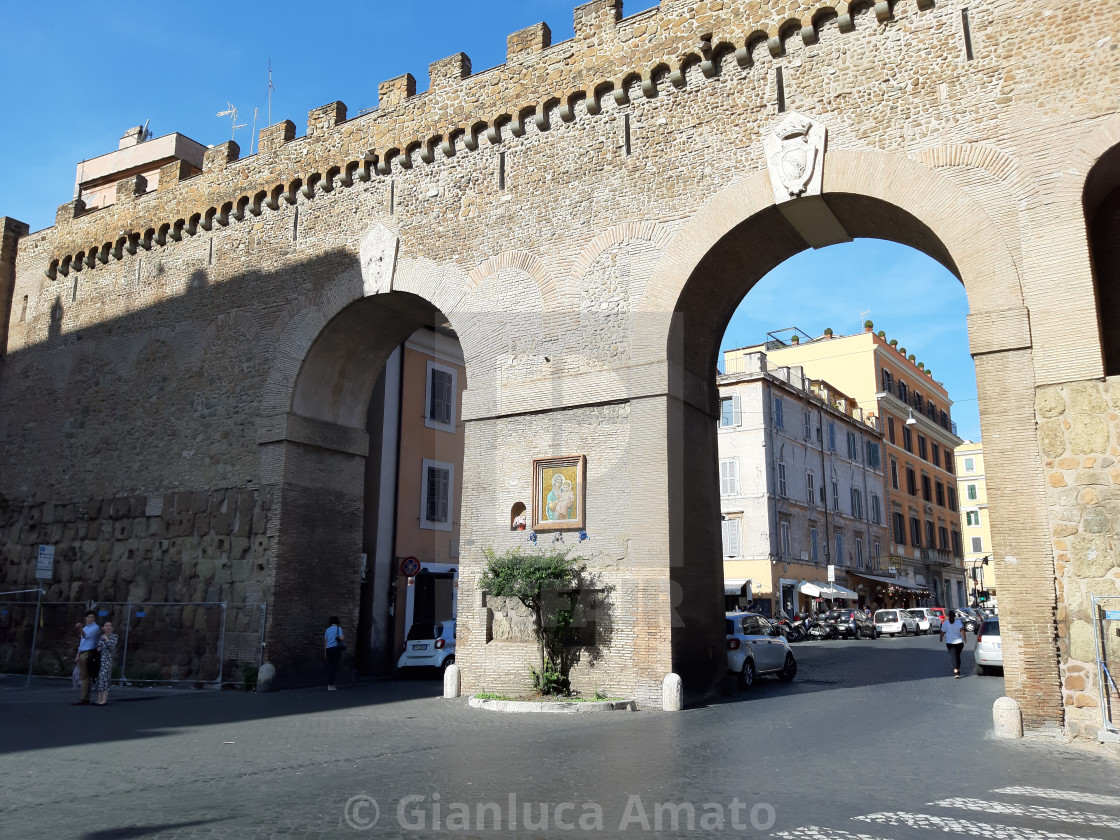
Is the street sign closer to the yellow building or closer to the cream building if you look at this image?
the cream building

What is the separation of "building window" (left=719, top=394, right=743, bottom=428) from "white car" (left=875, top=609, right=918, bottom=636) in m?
9.26

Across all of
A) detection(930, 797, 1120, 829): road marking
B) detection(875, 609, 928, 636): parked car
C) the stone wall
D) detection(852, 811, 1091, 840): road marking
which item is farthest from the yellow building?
detection(852, 811, 1091, 840): road marking

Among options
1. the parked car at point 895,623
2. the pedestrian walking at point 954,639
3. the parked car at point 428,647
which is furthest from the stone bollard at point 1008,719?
the parked car at point 895,623

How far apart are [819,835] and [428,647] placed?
1428 cm

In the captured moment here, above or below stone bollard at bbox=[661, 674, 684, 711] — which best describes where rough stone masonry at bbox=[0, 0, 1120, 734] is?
above

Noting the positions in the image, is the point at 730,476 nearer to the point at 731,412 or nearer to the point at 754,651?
the point at 731,412

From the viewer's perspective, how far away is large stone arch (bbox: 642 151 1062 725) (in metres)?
9.66

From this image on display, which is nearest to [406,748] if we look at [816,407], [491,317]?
[491,317]

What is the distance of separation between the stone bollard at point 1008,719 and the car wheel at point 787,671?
7252 millimetres

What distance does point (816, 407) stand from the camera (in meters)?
40.0

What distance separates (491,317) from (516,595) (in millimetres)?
4524

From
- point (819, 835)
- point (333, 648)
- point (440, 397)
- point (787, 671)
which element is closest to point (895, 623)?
point (787, 671)

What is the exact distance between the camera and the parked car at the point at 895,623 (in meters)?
34.6

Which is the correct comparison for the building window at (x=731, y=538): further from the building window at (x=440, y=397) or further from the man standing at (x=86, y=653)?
the man standing at (x=86, y=653)
